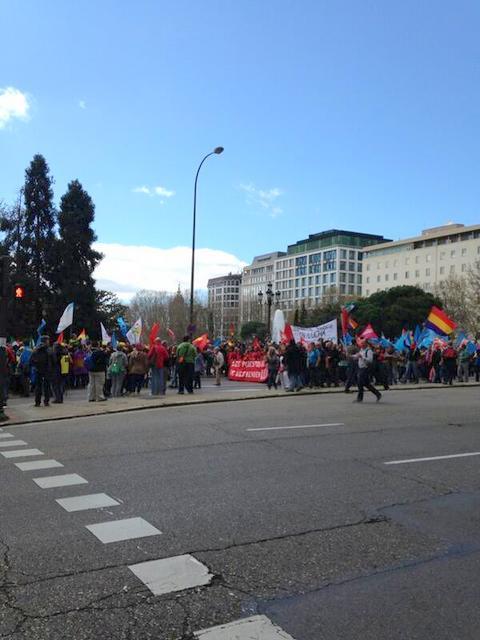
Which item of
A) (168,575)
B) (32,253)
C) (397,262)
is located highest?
(397,262)

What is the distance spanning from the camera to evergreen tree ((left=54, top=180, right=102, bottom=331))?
48438 millimetres

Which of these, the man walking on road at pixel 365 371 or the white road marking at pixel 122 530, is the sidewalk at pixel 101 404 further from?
the white road marking at pixel 122 530

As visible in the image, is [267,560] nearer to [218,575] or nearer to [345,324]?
Answer: [218,575]

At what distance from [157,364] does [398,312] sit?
197 ft

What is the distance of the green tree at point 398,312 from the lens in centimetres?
7362

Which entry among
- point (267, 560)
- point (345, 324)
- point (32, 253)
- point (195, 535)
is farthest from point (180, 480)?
point (32, 253)

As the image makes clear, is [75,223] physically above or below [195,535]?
above

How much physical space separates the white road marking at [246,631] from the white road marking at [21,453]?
19.7ft

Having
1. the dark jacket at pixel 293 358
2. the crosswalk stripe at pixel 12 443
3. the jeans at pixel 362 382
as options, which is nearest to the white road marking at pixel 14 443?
the crosswalk stripe at pixel 12 443

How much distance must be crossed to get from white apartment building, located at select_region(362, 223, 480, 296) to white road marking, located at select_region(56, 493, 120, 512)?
109 meters

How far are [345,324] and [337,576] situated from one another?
22.5 metres

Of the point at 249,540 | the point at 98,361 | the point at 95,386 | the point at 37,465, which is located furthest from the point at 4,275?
the point at 249,540

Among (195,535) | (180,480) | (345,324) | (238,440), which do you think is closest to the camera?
(195,535)

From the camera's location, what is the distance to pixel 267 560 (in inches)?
183
